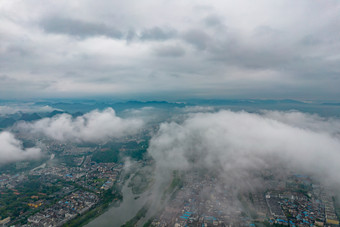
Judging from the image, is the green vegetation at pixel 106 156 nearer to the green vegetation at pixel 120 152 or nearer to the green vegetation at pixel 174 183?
the green vegetation at pixel 120 152

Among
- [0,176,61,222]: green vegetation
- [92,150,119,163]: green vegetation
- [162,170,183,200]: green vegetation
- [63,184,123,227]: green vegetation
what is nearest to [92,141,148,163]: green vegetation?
[92,150,119,163]: green vegetation

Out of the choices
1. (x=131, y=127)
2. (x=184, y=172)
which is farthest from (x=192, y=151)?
(x=131, y=127)

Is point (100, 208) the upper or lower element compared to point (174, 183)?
lower

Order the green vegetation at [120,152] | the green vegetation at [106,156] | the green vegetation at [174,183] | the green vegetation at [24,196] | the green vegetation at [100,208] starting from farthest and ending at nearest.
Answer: the green vegetation at [120,152], the green vegetation at [106,156], the green vegetation at [174,183], the green vegetation at [24,196], the green vegetation at [100,208]

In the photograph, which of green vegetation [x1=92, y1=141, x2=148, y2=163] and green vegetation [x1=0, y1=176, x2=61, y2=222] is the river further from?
green vegetation [x1=92, y1=141, x2=148, y2=163]

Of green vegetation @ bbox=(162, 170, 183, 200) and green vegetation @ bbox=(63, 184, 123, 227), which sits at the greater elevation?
green vegetation @ bbox=(162, 170, 183, 200)

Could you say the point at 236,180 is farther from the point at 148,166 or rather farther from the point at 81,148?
the point at 81,148

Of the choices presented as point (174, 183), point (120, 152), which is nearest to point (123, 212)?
point (174, 183)

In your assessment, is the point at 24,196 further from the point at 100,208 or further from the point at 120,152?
the point at 120,152

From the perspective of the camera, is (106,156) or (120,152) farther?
(120,152)

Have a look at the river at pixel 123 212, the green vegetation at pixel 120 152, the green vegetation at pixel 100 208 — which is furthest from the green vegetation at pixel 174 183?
the green vegetation at pixel 120 152

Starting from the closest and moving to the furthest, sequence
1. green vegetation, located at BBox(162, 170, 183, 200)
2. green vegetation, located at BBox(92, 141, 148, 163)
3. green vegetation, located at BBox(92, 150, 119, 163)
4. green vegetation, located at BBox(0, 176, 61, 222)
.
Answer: green vegetation, located at BBox(0, 176, 61, 222)
green vegetation, located at BBox(162, 170, 183, 200)
green vegetation, located at BBox(92, 150, 119, 163)
green vegetation, located at BBox(92, 141, 148, 163)
